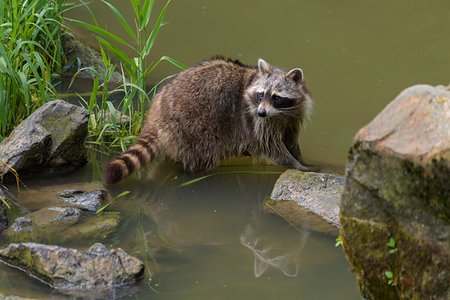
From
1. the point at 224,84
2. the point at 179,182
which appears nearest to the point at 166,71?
the point at 224,84

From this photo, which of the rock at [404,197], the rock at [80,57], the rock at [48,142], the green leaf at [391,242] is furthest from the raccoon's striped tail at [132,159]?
the green leaf at [391,242]

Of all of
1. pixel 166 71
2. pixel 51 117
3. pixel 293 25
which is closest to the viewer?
pixel 51 117

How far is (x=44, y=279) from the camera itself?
121 inches

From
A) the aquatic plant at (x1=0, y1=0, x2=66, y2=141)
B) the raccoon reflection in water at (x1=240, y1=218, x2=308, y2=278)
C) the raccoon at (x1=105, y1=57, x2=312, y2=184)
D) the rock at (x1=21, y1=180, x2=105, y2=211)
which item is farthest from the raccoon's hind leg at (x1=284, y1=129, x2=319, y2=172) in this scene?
the aquatic plant at (x1=0, y1=0, x2=66, y2=141)

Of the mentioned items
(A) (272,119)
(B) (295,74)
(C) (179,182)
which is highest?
(B) (295,74)

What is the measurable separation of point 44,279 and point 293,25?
186 inches

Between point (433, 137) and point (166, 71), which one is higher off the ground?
point (433, 137)

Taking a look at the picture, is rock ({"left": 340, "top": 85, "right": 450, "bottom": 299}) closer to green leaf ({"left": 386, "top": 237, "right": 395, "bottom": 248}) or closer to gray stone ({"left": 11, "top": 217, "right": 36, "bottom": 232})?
green leaf ({"left": 386, "top": 237, "right": 395, "bottom": 248})

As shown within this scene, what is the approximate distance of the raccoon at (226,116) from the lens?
15.3 feet

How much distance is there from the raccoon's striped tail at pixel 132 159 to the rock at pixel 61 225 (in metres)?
0.35

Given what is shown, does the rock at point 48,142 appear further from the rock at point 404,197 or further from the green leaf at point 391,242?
the green leaf at point 391,242

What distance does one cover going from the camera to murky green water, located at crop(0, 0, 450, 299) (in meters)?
3.18

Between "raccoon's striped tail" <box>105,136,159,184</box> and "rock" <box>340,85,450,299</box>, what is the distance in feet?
6.22

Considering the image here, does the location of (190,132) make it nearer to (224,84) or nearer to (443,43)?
(224,84)
